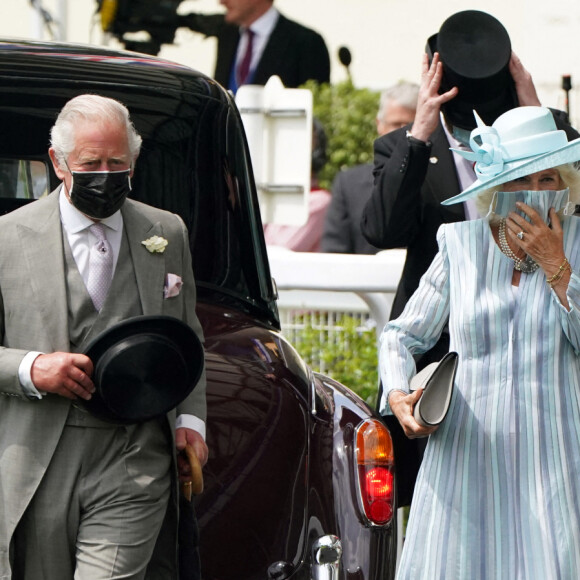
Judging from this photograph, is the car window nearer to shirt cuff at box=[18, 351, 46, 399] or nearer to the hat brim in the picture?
shirt cuff at box=[18, 351, 46, 399]

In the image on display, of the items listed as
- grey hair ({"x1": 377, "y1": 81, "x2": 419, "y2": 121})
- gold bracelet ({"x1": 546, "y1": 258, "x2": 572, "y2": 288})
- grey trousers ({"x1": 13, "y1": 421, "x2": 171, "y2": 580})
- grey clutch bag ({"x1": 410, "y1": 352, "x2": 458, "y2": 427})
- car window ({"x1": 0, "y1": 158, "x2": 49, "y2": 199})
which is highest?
grey hair ({"x1": 377, "y1": 81, "x2": 419, "y2": 121})

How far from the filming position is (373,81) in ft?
56.5

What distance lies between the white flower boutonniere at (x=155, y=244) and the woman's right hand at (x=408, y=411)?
100cm

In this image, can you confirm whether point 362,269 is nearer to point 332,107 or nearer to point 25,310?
point 25,310

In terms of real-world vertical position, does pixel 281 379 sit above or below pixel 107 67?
below

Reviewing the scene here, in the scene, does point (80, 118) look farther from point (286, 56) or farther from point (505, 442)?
point (286, 56)

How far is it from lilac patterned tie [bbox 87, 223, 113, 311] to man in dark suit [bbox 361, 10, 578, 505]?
1.91 metres

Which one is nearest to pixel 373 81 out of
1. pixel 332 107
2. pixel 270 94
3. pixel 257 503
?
pixel 332 107

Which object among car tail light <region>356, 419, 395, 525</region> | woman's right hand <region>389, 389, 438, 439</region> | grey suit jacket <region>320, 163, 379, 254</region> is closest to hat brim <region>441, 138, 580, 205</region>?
woman's right hand <region>389, 389, 438, 439</region>

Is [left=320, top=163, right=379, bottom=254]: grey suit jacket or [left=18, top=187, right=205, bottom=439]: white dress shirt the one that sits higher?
[left=18, top=187, right=205, bottom=439]: white dress shirt

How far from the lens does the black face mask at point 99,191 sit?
3605mm

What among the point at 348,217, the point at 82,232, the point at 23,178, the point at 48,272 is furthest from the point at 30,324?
the point at 348,217

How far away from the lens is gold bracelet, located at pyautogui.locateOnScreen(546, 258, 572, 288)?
14.3ft

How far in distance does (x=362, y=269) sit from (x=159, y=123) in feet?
5.73
